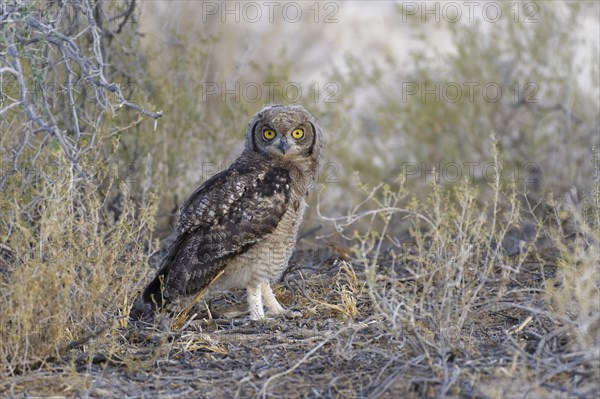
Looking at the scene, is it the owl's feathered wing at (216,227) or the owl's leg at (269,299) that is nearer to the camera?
the owl's feathered wing at (216,227)

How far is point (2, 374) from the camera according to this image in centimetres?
438

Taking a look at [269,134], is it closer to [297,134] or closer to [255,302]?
[297,134]

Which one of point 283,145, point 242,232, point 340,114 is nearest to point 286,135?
point 283,145

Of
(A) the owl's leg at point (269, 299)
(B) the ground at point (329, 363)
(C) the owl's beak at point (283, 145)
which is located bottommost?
(A) the owl's leg at point (269, 299)

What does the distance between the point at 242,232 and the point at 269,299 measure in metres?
0.61

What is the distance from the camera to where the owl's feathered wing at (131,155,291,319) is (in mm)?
5688

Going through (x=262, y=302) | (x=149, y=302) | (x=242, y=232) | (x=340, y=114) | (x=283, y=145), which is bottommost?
(x=262, y=302)

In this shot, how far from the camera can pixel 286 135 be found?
242 inches

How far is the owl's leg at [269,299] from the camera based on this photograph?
610cm

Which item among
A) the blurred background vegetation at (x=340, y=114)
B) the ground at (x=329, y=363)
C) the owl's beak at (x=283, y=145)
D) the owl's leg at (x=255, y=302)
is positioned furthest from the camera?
the blurred background vegetation at (x=340, y=114)

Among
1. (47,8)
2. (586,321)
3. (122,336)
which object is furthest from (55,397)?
(47,8)

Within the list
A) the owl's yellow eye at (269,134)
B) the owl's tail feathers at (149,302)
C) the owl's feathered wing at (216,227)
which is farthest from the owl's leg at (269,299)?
the owl's yellow eye at (269,134)

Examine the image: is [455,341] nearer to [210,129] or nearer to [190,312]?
[190,312]

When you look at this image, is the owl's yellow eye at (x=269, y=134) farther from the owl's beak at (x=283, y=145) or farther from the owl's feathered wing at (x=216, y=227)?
the owl's feathered wing at (x=216, y=227)
